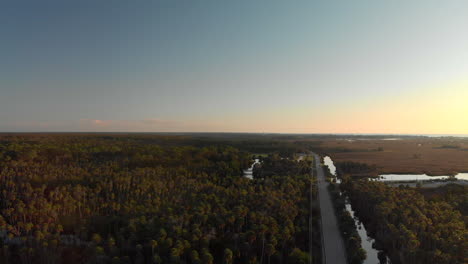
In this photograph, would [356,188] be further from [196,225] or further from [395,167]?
[395,167]

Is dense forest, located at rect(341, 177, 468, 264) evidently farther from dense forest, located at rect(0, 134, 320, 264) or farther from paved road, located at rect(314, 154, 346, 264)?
dense forest, located at rect(0, 134, 320, 264)

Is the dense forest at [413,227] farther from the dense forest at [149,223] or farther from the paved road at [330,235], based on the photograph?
the dense forest at [149,223]

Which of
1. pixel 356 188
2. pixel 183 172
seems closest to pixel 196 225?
pixel 356 188

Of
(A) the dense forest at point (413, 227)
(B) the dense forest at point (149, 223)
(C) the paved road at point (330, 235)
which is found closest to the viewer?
(A) the dense forest at point (413, 227)

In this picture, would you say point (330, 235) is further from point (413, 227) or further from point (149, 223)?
point (149, 223)

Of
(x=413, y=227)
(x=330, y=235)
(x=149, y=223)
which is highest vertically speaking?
(x=413, y=227)

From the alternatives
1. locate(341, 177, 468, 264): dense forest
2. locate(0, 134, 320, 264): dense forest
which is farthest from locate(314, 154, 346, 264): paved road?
locate(341, 177, 468, 264): dense forest

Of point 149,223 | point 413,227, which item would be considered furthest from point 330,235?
point 149,223

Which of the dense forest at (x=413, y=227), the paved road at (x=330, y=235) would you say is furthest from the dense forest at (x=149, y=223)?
the dense forest at (x=413, y=227)
